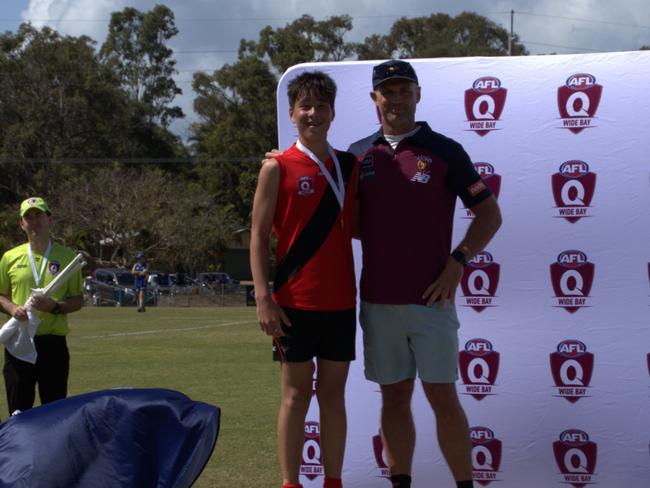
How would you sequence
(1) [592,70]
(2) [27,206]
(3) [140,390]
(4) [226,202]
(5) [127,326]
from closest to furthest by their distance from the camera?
(3) [140,390] → (1) [592,70] → (2) [27,206] → (5) [127,326] → (4) [226,202]

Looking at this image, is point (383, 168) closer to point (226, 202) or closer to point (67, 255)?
point (67, 255)

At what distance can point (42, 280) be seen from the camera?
7383mm

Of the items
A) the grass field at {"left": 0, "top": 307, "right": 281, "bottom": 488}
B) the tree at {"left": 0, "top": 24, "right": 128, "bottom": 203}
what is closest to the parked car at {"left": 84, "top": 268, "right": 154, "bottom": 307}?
the grass field at {"left": 0, "top": 307, "right": 281, "bottom": 488}

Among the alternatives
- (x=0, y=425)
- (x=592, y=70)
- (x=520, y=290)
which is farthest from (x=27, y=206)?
(x=592, y=70)

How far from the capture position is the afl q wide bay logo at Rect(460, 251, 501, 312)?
6520mm

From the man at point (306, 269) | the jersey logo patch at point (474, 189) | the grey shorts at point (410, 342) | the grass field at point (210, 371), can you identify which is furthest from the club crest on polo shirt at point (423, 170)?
the grass field at point (210, 371)

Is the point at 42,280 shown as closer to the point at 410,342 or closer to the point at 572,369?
the point at 410,342

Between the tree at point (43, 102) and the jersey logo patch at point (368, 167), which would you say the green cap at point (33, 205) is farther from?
the tree at point (43, 102)

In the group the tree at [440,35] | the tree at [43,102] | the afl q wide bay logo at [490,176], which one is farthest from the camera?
the tree at [440,35]

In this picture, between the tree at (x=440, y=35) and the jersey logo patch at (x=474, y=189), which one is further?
the tree at (x=440, y=35)

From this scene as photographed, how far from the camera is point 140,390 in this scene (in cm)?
539

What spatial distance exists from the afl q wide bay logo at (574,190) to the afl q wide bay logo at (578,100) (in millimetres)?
224

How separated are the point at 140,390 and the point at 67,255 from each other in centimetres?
236

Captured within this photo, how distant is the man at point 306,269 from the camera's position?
538 cm
